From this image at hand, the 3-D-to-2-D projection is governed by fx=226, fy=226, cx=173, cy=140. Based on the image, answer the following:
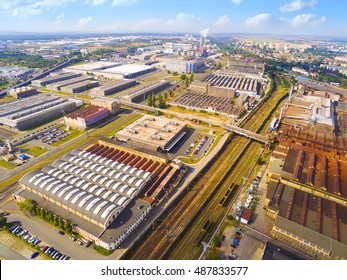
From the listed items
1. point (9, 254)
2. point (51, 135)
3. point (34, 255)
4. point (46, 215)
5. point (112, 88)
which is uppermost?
point (112, 88)

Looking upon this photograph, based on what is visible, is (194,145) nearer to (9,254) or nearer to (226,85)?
(9,254)

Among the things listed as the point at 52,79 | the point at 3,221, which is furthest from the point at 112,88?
the point at 3,221

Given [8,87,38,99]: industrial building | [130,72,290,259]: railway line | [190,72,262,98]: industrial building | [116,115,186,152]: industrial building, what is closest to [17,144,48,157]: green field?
[116,115,186,152]: industrial building

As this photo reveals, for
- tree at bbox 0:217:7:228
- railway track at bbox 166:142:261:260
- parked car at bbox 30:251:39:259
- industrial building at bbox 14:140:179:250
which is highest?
industrial building at bbox 14:140:179:250

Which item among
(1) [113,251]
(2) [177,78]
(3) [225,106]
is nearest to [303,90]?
(3) [225,106]

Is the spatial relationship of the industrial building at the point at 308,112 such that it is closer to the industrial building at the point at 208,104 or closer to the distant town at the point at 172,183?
the distant town at the point at 172,183

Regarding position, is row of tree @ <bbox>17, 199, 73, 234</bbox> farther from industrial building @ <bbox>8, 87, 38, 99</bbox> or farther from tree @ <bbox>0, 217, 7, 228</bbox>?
industrial building @ <bbox>8, 87, 38, 99</bbox>

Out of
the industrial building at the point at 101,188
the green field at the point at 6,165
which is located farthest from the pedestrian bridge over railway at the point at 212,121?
the green field at the point at 6,165
